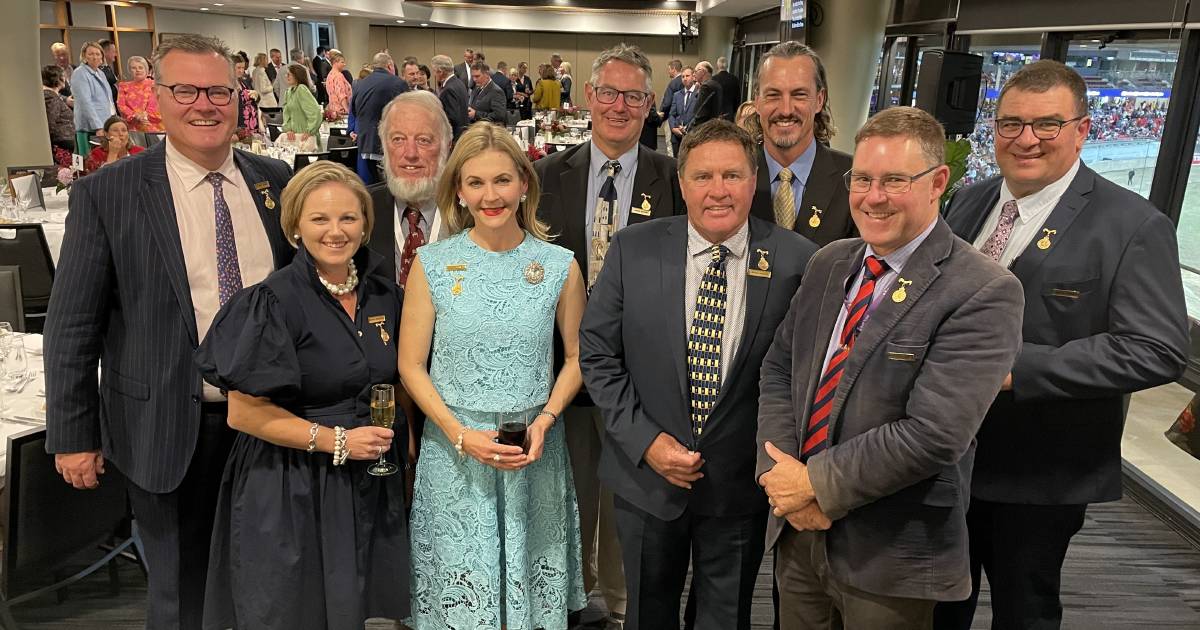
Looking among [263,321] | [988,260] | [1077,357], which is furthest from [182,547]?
[1077,357]

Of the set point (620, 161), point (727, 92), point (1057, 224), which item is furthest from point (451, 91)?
point (1057, 224)

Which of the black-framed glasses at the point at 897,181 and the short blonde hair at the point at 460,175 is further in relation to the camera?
the short blonde hair at the point at 460,175

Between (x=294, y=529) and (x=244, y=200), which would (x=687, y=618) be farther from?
(x=244, y=200)

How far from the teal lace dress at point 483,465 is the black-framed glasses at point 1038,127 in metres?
1.32

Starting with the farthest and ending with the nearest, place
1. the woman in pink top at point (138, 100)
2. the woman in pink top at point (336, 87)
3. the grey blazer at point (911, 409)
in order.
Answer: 1. the woman in pink top at point (336, 87)
2. the woman in pink top at point (138, 100)
3. the grey blazer at point (911, 409)

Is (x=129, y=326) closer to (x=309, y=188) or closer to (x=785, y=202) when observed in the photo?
(x=309, y=188)

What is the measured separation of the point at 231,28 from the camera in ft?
68.2

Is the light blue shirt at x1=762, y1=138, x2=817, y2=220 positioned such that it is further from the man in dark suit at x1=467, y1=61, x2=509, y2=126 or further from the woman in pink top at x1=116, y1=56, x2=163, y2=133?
the man in dark suit at x1=467, y1=61, x2=509, y2=126

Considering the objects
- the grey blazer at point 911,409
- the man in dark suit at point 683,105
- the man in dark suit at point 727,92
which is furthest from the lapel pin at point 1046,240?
the man in dark suit at point 683,105

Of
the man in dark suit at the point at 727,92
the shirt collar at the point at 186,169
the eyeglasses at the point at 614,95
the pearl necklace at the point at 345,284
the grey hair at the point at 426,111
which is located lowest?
the pearl necklace at the point at 345,284

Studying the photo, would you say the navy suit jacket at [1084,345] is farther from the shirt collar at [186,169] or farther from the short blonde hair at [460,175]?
the shirt collar at [186,169]

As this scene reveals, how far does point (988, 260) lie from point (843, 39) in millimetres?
8618

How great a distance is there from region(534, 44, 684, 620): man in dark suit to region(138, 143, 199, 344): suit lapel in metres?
1.18

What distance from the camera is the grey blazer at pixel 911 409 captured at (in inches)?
70.3
